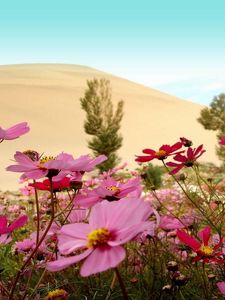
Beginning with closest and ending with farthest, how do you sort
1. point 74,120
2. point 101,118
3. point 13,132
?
point 13,132 < point 101,118 < point 74,120

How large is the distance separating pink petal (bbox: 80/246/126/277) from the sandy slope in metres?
24.2

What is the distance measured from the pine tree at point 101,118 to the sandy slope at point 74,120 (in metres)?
7.83

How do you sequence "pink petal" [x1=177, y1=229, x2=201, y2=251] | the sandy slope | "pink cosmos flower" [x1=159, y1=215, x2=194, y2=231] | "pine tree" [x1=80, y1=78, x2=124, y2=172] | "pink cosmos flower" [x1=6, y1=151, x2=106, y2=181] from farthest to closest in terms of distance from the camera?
the sandy slope, "pine tree" [x1=80, y1=78, x2=124, y2=172], "pink cosmos flower" [x1=159, y1=215, x2=194, y2=231], "pink petal" [x1=177, y1=229, x2=201, y2=251], "pink cosmos flower" [x1=6, y1=151, x2=106, y2=181]

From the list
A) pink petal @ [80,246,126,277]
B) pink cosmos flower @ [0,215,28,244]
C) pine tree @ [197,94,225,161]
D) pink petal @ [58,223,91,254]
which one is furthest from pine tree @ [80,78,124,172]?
pink petal @ [80,246,126,277]

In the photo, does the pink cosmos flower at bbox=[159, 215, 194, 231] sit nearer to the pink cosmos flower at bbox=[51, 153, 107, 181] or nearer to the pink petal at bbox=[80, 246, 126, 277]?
the pink cosmos flower at bbox=[51, 153, 107, 181]

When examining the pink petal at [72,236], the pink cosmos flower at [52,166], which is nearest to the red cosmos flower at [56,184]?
the pink cosmos flower at [52,166]

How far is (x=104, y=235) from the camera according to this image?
65 centimetres

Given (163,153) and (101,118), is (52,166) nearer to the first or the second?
(163,153)

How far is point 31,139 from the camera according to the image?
108 feet

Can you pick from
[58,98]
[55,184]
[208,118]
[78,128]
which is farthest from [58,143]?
[55,184]

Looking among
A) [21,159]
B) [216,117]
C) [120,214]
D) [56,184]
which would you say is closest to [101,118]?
[216,117]

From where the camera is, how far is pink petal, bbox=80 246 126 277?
563mm

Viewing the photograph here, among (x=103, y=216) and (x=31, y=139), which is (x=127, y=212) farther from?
(x=31, y=139)

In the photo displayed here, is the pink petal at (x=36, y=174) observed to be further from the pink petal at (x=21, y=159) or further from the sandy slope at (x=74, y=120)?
the sandy slope at (x=74, y=120)
